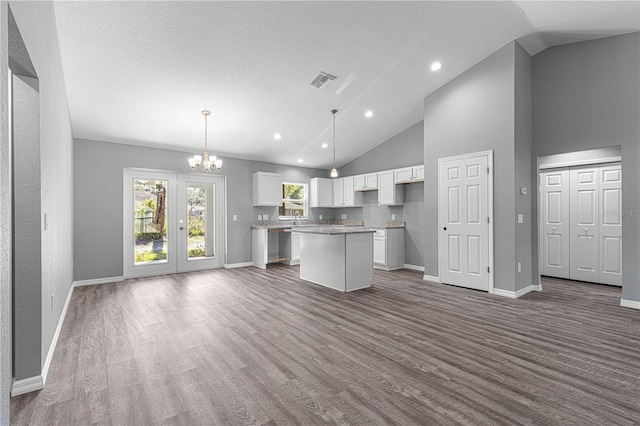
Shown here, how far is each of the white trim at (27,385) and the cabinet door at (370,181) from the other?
615cm

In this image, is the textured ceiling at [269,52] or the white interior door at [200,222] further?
the white interior door at [200,222]

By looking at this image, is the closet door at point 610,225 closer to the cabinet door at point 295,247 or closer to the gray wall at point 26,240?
the cabinet door at point 295,247

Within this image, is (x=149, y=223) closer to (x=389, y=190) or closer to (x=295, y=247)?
(x=295, y=247)

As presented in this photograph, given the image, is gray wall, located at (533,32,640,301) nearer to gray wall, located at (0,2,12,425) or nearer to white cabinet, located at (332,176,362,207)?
white cabinet, located at (332,176,362,207)

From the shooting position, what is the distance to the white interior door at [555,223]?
5.30m

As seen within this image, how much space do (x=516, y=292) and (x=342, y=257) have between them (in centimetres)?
251

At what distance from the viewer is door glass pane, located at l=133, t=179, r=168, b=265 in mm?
5684

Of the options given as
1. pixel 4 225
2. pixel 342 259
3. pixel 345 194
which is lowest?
pixel 342 259

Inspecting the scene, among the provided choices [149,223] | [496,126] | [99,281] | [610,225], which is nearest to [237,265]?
[149,223]

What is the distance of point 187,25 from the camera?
3.09 metres

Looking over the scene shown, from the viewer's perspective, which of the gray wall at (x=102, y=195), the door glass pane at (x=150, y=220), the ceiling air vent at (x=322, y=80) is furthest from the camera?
the door glass pane at (x=150, y=220)

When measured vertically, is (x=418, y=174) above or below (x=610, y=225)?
above

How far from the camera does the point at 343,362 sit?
2.38m

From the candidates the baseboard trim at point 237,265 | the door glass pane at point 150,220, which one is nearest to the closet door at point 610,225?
the baseboard trim at point 237,265
